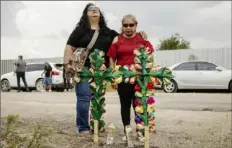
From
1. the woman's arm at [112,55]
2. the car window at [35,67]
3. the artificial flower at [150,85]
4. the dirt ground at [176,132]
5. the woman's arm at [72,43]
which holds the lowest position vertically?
the dirt ground at [176,132]

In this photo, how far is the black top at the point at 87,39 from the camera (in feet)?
21.6

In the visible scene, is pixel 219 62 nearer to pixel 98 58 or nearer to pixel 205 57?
pixel 205 57

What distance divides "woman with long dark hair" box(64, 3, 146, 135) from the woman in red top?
62 cm

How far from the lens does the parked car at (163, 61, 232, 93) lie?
21.0 m

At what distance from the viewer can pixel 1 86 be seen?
27578 millimetres

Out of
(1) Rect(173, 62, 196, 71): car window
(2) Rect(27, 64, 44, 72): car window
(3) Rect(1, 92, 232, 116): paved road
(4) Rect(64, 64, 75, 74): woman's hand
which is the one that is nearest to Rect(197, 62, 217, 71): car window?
(1) Rect(173, 62, 196, 71): car window

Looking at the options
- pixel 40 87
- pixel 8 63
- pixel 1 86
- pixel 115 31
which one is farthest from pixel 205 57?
pixel 115 31

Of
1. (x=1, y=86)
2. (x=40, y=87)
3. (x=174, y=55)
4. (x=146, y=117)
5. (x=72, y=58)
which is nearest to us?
(x=146, y=117)

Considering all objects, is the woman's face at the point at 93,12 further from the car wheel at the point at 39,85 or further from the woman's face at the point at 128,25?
the car wheel at the point at 39,85

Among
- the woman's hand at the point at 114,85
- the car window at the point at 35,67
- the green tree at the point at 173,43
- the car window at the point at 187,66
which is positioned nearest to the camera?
the woman's hand at the point at 114,85

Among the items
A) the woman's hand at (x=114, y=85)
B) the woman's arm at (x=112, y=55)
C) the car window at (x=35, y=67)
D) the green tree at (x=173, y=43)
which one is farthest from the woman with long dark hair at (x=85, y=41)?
the green tree at (x=173, y=43)

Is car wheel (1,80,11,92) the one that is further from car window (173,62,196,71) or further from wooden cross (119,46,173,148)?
wooden cross (119,46,173,148)

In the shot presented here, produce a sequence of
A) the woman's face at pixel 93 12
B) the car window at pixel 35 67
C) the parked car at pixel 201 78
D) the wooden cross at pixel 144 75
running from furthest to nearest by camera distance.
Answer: the car window at pixel 35 67 < the parked car at pixel 201 78 < the woman's face at pixel 93 12 < the wooden cross at pixel 144 75

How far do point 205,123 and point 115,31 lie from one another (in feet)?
10.2
